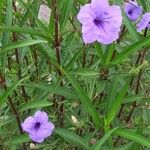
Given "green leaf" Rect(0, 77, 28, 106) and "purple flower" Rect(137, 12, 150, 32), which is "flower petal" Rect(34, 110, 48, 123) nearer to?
"green leaf" Rect(0, 77, 28, 106)

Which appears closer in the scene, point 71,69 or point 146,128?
point 71,69

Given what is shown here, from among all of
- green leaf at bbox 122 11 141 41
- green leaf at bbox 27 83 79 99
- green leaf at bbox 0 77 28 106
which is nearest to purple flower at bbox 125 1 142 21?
green leaf at bbox 122 11 141 41

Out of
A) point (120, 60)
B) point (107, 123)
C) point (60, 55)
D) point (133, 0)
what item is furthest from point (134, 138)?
point (133, 0)

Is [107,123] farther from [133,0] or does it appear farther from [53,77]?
[133,0]

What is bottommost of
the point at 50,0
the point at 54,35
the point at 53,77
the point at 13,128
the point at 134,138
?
the point at 13,128

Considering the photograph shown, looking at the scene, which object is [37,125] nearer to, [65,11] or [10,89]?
[10,89]

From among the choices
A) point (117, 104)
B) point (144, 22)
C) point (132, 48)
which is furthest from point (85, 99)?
point (144, 22)
